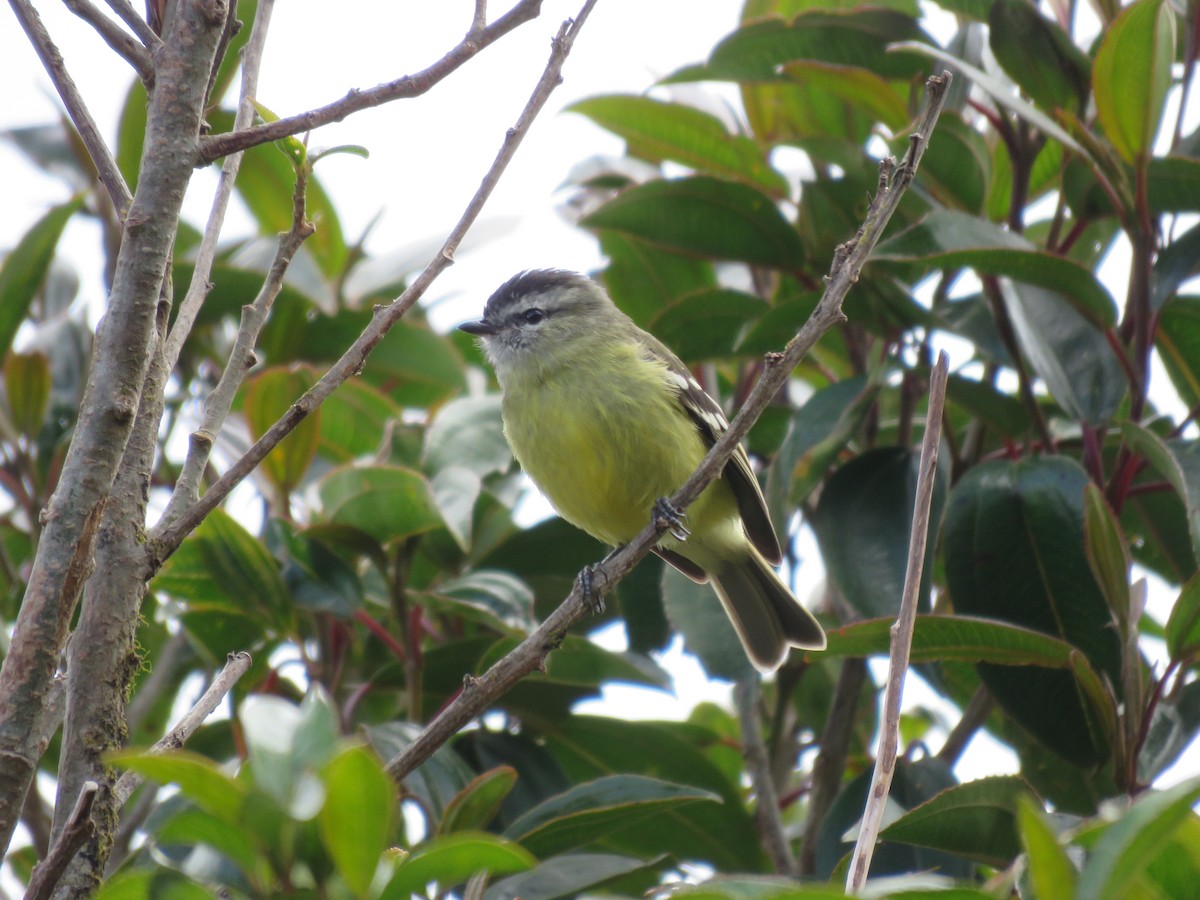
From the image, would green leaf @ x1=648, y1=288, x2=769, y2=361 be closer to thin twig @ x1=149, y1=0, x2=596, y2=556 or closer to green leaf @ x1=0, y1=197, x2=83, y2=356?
thin twig @ x1=149, y1=0, x2=596, y2=556

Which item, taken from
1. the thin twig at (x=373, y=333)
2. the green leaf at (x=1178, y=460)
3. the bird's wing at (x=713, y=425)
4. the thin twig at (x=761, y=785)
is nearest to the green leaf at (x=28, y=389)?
the bird's wing at (x=713, y=425)

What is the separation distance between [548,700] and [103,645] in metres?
1.72

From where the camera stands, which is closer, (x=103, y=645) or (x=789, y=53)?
(x=103, y=645)

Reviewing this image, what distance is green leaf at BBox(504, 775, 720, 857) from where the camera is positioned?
2.43 metres

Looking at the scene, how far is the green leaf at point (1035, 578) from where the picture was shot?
107 inches

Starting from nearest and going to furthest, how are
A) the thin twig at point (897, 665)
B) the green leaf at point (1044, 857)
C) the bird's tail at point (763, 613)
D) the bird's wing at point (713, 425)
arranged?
the green leaf at point (1044, 857)
the thin twig at point (897, 665)
the bird's tail at point (763, 613)
the bird's wing at point (713, 425)

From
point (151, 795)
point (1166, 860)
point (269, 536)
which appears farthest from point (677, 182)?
point (1166, 860)

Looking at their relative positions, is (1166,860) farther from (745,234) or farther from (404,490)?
(745,234)

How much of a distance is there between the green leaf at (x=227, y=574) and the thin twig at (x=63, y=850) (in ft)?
4.99

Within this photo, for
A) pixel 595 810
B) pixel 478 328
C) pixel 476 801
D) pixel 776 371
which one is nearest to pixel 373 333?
pixel 776 371

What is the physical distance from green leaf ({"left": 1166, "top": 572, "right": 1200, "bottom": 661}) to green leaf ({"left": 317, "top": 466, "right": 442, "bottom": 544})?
1.56 metres

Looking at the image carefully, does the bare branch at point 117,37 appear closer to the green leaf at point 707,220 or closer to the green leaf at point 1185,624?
the green leaf at point 707,220

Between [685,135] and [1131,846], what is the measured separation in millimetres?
2958

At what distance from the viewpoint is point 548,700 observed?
3275 millimetres
